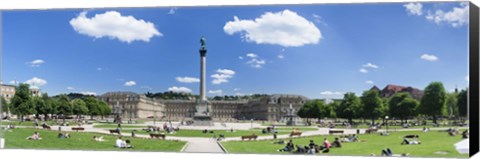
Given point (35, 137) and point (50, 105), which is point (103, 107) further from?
point (35, 137)

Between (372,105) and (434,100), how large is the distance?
2368mm

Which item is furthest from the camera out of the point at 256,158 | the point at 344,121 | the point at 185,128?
the point at 185,128

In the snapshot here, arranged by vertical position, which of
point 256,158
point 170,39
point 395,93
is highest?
point 170,39

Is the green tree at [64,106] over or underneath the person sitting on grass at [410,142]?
over

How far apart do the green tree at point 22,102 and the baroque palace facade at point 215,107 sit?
310 cm

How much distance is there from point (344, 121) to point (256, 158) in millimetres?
6507

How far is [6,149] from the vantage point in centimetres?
2639

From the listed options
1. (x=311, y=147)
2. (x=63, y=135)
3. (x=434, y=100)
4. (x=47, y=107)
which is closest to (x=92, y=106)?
(x=63, y=135)

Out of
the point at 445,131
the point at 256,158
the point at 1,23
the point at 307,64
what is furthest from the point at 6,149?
the point at 445,131

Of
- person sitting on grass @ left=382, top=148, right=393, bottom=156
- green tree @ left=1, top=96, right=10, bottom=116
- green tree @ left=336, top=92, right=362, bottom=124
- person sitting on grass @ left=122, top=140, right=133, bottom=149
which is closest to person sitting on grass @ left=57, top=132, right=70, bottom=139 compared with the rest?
green tree @ left=1, top=96, right=10, bottom=116

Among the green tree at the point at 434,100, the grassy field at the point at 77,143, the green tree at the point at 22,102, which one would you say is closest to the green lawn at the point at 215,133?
the grassy field at the point at 77,143

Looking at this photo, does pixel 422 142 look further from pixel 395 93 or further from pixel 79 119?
pixel 79 119

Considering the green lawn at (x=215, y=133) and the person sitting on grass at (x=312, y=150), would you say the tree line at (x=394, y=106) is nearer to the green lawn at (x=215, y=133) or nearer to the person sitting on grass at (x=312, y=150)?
the person sitting on grass at (x=312, y=150)

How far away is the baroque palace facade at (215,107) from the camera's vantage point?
27.0 meters
